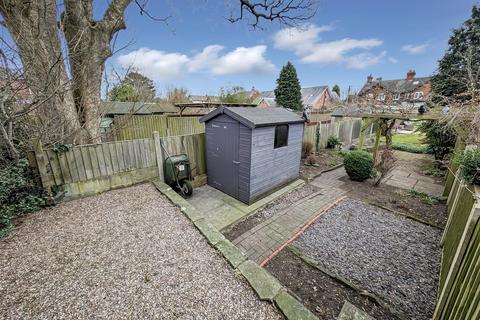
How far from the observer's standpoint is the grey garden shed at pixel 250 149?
15.0ft

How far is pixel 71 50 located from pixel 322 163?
901 centimetres

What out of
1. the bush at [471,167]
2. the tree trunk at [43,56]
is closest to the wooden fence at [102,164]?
the tree trunk at [43,56]

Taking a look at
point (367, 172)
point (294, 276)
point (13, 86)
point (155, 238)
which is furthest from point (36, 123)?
point (367, 172)

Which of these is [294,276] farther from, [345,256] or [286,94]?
[286,94]

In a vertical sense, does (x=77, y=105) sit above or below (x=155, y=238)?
above

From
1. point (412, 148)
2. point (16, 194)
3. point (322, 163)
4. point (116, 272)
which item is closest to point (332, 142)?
point (322, 163)

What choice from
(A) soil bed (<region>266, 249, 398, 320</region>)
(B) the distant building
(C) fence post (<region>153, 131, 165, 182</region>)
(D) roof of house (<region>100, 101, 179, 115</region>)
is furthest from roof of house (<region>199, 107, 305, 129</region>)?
(B) the distant building

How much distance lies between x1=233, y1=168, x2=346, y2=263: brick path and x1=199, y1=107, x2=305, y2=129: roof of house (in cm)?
229

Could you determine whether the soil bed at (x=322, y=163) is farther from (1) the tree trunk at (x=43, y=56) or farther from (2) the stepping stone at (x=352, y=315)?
(1) the tree trunk at (x=43, y=56)

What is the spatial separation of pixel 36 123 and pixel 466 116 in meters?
10.3

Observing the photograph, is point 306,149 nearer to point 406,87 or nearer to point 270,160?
point 270,160

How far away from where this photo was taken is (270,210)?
4.86 metres

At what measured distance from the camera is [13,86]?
9.73 ft

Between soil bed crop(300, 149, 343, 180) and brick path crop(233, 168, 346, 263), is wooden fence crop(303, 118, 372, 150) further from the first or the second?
brick path crop(233, 168, 346, 263)
